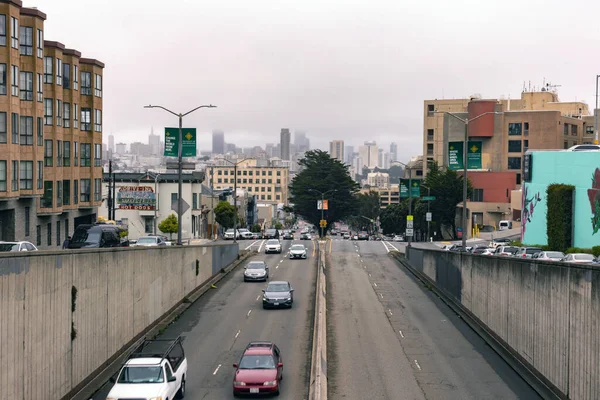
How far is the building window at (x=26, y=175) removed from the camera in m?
47.8

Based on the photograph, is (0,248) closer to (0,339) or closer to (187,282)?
(0,339)

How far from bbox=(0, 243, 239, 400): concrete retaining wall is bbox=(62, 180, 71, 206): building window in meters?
26.7

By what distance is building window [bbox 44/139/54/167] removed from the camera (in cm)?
5491

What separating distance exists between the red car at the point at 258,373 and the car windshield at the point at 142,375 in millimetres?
3030

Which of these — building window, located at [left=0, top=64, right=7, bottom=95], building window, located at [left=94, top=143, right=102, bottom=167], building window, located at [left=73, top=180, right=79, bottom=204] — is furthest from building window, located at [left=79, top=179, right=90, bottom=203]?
building window, located at [left=0, top=64, right=7, bottom=95]

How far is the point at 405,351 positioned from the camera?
101 ft

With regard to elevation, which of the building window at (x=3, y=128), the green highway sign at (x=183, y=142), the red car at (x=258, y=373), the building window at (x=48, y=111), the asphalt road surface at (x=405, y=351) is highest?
the building window at (x=48, y=111)

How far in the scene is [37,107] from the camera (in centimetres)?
4900

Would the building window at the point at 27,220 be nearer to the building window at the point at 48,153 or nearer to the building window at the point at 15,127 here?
the building window at the point at 48,153

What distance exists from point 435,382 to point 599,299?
8.35 metres

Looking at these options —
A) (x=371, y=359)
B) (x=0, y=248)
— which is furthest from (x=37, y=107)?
(x=371, y=359)

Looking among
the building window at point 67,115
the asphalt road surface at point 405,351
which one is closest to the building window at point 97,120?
the building window at point 67,115

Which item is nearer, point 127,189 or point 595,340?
point 595,340

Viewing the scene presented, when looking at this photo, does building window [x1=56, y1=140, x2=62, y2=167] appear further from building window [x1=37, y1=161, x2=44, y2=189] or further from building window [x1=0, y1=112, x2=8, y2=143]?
building window [x1=0, y1=112, x2=8, y2=143]
